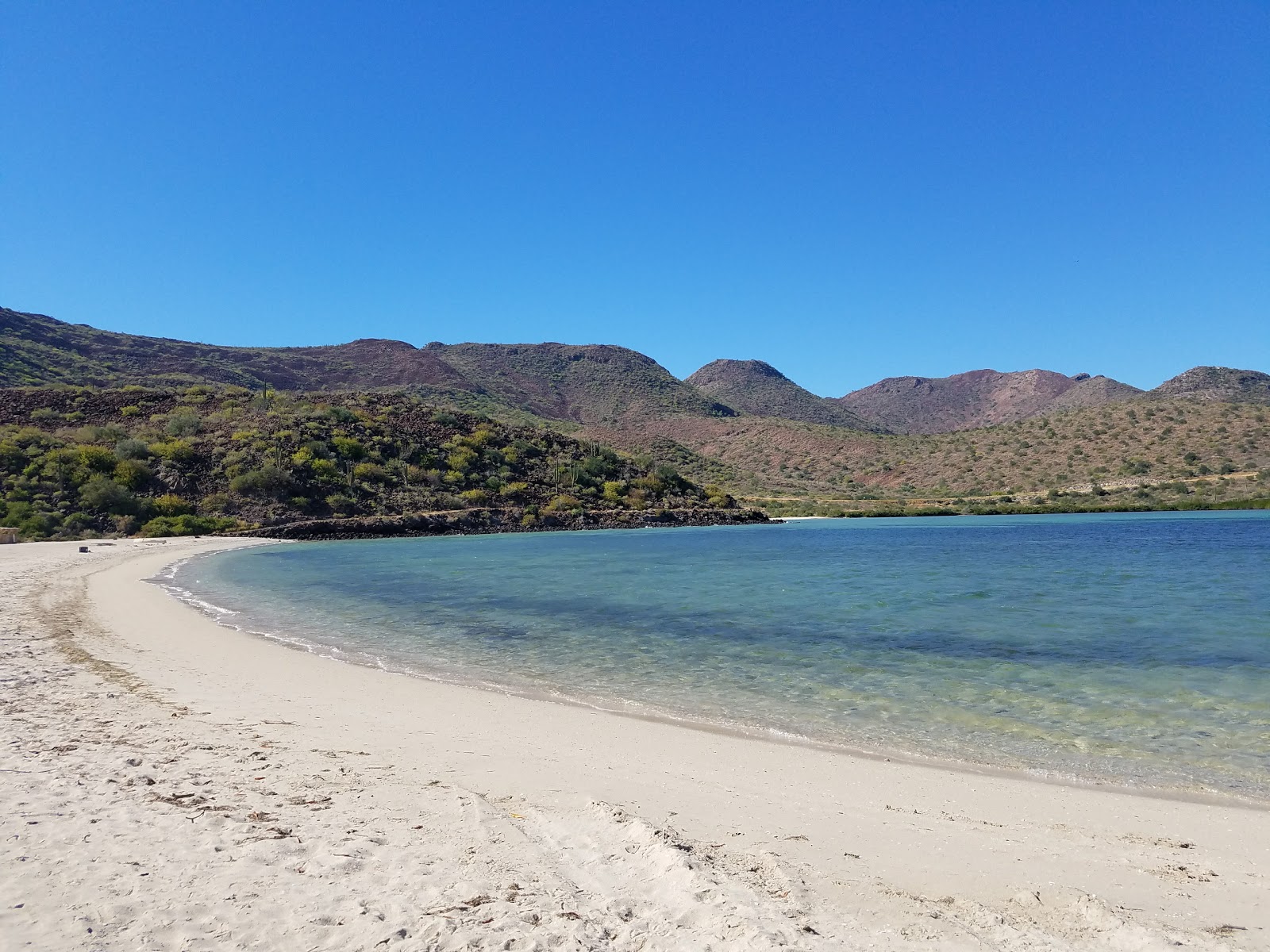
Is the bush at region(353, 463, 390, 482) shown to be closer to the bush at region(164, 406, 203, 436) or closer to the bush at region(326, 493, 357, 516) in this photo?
the bush at region(326, 493, 357, 516)

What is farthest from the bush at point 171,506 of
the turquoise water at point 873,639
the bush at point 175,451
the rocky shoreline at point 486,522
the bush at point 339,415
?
the turquoise water at point 873,639

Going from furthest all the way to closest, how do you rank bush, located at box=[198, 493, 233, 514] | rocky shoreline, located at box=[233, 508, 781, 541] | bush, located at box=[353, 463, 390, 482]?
bush, located at box=[353, 463, 390, 482] < bush, located at box=[198, 493, 233, 514] < rocky shoreline, located at box=[233, 508, 781, 541]

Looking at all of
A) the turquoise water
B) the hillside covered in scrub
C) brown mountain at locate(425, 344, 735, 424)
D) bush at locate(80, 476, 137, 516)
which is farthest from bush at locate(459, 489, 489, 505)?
brown mountain at locate(425, 344, 735, 424)

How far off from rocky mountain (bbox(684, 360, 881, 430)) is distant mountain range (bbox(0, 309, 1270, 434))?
1.33 feet

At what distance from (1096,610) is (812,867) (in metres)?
13.2

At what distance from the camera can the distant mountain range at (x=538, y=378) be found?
91625mm

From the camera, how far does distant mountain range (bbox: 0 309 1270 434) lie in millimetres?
91625

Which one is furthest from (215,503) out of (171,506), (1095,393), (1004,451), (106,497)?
(1095,393)

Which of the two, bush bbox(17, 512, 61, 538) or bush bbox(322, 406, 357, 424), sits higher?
A: bush bbox(322, 406, 357, 424)

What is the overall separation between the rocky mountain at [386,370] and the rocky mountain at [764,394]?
1846 cm

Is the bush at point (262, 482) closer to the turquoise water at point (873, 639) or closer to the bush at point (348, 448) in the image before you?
the bush at point (348, 448)

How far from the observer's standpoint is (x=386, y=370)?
123m

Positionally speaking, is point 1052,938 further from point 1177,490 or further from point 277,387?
point 277,387

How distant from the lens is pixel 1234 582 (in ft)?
60.8
